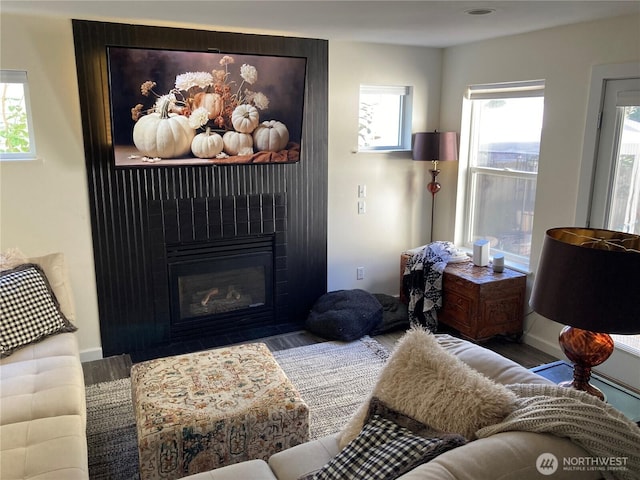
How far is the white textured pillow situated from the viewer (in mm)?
1553

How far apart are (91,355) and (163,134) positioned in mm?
1629

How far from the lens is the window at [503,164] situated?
3.90 m

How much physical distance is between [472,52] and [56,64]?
3087 mm

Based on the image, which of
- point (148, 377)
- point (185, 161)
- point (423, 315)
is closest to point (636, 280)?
point (148, 377)

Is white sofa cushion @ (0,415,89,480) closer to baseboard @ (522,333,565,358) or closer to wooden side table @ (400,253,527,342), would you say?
wooden side table @ (400,253,527,342)

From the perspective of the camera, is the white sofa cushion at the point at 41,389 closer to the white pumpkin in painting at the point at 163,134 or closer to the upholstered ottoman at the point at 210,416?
the upholstered ottoman at the point at 210,416

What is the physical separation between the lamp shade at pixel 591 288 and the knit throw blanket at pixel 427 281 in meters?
2.10

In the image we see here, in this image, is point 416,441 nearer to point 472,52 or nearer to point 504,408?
point 504,408

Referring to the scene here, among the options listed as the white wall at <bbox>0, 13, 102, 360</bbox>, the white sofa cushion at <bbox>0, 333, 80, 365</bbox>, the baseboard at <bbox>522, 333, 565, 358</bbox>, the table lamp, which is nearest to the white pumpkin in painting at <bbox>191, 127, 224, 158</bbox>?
the white wall at <bbox>0, 13, 102, 360</bbox>

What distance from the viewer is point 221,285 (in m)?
4.05

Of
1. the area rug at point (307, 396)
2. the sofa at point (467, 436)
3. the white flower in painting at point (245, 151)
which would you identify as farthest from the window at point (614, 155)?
the white flower in painting at point (245, 151)

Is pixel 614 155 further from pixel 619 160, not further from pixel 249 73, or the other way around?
pixel 249 73

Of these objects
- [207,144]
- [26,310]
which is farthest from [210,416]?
[207,144]

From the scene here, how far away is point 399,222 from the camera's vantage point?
4664 millimetres
